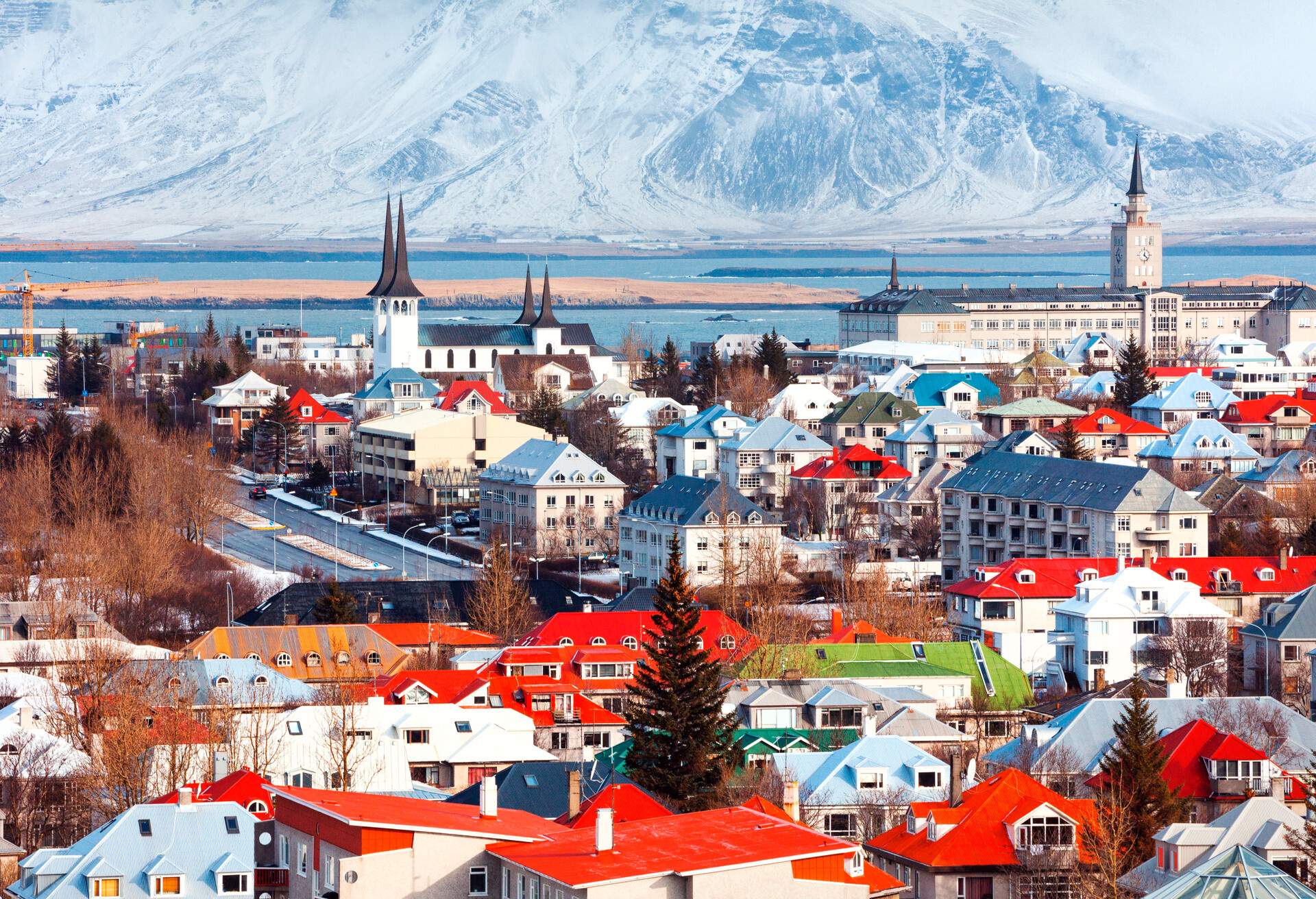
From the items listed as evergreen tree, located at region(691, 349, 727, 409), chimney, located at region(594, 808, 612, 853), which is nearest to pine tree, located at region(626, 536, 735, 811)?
chimney, located at region(594, 808, 612, 853)

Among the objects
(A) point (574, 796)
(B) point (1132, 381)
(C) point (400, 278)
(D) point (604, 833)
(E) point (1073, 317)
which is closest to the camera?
(D) point (604, 833)

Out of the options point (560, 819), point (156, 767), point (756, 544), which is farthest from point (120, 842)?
point (756, 544)

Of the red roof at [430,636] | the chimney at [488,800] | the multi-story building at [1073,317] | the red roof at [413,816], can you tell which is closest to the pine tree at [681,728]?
the red roof at [413,816]

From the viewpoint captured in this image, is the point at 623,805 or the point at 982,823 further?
the point at 982,823

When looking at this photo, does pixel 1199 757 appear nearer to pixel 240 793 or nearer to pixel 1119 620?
pixel 240 793

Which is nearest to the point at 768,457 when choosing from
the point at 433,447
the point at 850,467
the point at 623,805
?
the point at 850,467

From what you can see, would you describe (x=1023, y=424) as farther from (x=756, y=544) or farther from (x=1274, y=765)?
(x=1274, y=765)

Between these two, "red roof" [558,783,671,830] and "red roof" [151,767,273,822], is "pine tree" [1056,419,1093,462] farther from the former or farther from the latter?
"red roof" [151,767,273,822]
